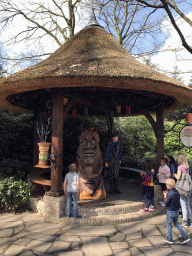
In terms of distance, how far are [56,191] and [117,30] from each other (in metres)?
14.3

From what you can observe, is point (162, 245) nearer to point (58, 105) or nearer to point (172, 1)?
point (58, 105)

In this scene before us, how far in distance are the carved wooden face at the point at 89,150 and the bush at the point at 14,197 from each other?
171 centimetres

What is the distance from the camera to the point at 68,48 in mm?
6195

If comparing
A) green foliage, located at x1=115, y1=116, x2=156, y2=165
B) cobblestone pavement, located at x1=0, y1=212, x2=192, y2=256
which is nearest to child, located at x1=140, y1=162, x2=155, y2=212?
cobblestone pavement, located at x1=0, y1=212, x2=192, y2=256

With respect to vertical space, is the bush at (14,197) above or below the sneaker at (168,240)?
above

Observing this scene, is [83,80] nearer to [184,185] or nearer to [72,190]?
Result: [72,190]

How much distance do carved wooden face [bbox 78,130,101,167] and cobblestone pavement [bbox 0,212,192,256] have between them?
1.82 meters

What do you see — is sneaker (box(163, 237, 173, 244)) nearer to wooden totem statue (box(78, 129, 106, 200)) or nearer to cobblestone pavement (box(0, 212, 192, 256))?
cobblestone pavement (box(0, 212, 192, 256))

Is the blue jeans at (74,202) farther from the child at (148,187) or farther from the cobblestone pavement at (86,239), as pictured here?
the child at (148,187)

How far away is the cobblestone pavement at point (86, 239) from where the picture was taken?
3.36 meters

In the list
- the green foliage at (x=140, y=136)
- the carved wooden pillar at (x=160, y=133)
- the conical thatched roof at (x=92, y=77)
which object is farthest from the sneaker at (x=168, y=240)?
the green foliage at (x=140, y=136)

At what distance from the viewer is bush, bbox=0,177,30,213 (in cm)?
529

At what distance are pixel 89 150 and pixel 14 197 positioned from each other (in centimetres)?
229

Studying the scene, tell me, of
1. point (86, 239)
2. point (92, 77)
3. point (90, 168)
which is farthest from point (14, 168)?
point (92, 77)
